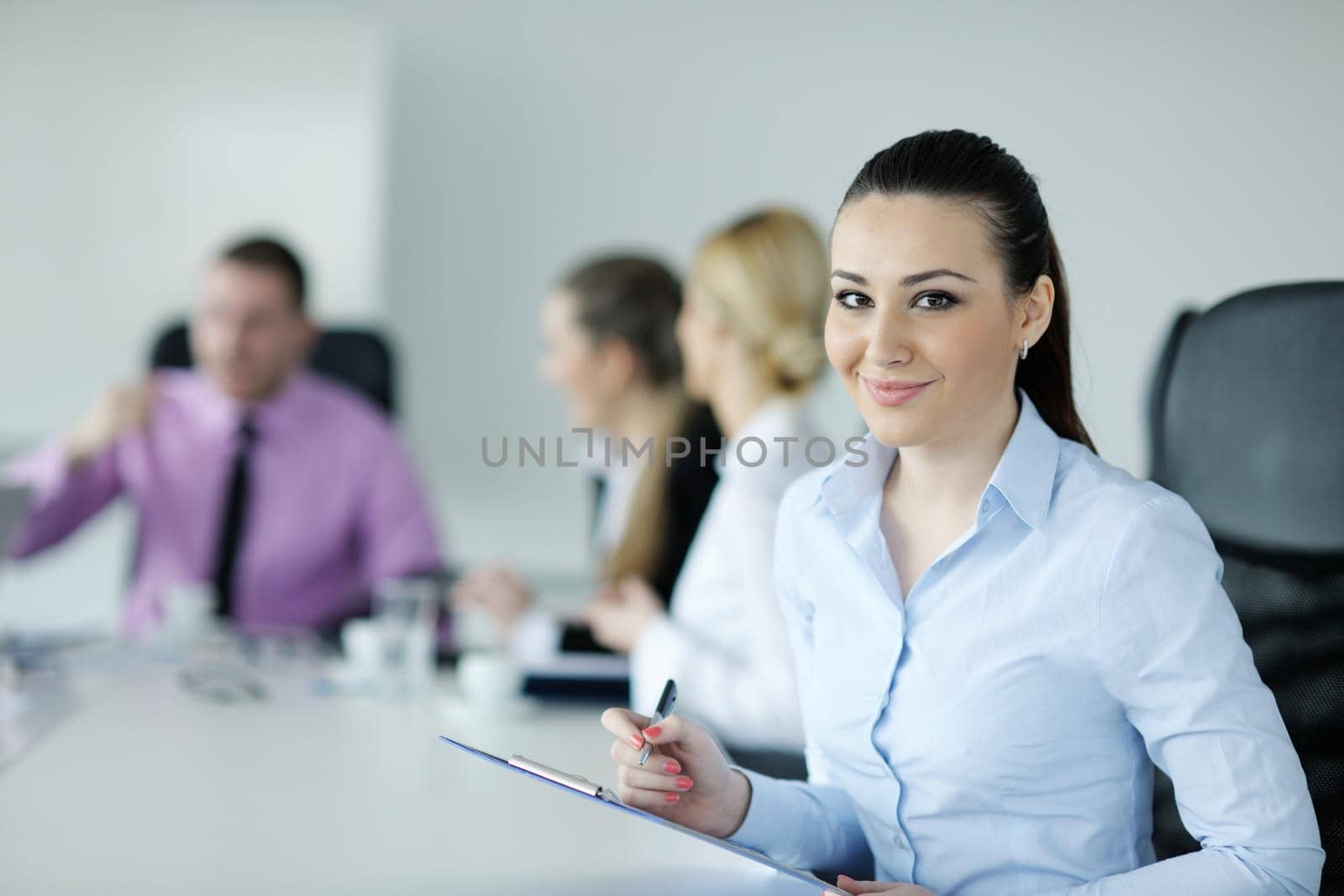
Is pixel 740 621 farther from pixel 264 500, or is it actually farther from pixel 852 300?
pixel 264 500

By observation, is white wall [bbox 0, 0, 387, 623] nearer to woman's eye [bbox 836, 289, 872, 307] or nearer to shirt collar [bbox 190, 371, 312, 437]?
shirt collar [bbox 190, 371, 312, 437]

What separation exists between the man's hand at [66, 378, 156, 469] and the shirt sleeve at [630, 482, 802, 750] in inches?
52.0

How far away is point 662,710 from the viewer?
3.01 feet

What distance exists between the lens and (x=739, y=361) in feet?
5.42

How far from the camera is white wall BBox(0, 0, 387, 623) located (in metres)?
3.16

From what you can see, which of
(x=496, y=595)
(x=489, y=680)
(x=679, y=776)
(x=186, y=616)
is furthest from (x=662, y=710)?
(x=186, y=616)

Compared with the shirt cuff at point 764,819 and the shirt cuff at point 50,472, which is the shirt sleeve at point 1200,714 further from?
the shirt cuff at point 50,472

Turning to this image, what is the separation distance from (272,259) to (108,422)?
1.45 ft

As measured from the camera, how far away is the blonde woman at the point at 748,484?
148cm

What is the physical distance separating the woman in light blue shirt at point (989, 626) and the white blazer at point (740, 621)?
459 mm

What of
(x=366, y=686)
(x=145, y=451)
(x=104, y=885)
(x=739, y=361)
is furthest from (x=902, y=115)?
(x=145, y=451)

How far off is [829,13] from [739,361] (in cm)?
213

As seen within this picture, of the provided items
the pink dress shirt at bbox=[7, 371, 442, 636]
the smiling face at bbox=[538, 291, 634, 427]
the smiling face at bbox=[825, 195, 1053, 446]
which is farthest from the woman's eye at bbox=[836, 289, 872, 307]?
the pink dress shirt at bbox=[7, 371, 442, 636]

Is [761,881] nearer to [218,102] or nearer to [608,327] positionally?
[608,327]
